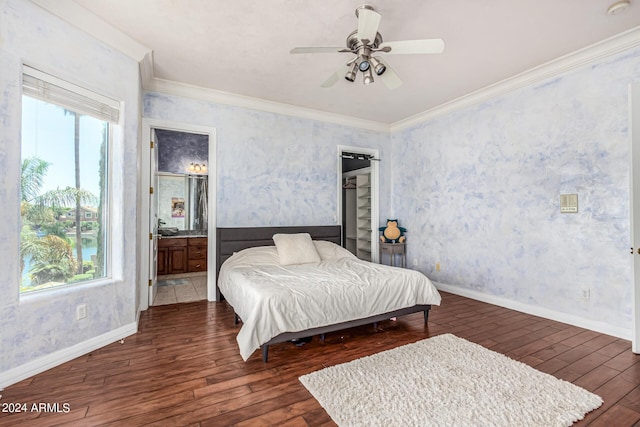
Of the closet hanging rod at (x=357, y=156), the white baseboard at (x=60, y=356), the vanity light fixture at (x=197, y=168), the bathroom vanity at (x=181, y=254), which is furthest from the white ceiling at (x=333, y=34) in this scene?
the bathroom vanity at (x=181, y=254)

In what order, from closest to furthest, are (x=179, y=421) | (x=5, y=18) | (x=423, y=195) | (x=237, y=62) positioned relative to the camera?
(x=179, y=421)
(x=5, y=18)
(x=237, y=62)
(x=423, y=195)

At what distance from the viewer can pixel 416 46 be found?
2275 millimetres

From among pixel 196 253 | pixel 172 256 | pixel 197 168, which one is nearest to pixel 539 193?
pixel 196 253

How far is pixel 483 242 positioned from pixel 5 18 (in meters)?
5.07

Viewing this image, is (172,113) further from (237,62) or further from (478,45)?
(478,45)

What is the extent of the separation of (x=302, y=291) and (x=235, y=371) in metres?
0.77

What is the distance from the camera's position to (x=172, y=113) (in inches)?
151

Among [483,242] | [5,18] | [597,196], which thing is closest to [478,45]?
[597,196]

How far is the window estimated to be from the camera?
86.4 inches

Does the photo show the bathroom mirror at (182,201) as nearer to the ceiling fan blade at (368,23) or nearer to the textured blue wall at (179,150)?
the textured blue wall at (179,150)

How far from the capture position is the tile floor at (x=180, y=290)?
4.17 m

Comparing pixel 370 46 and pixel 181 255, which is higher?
pixel 370 46

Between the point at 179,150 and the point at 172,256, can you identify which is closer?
the point at 172,256

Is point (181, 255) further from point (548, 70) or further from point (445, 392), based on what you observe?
point (548, 70)
